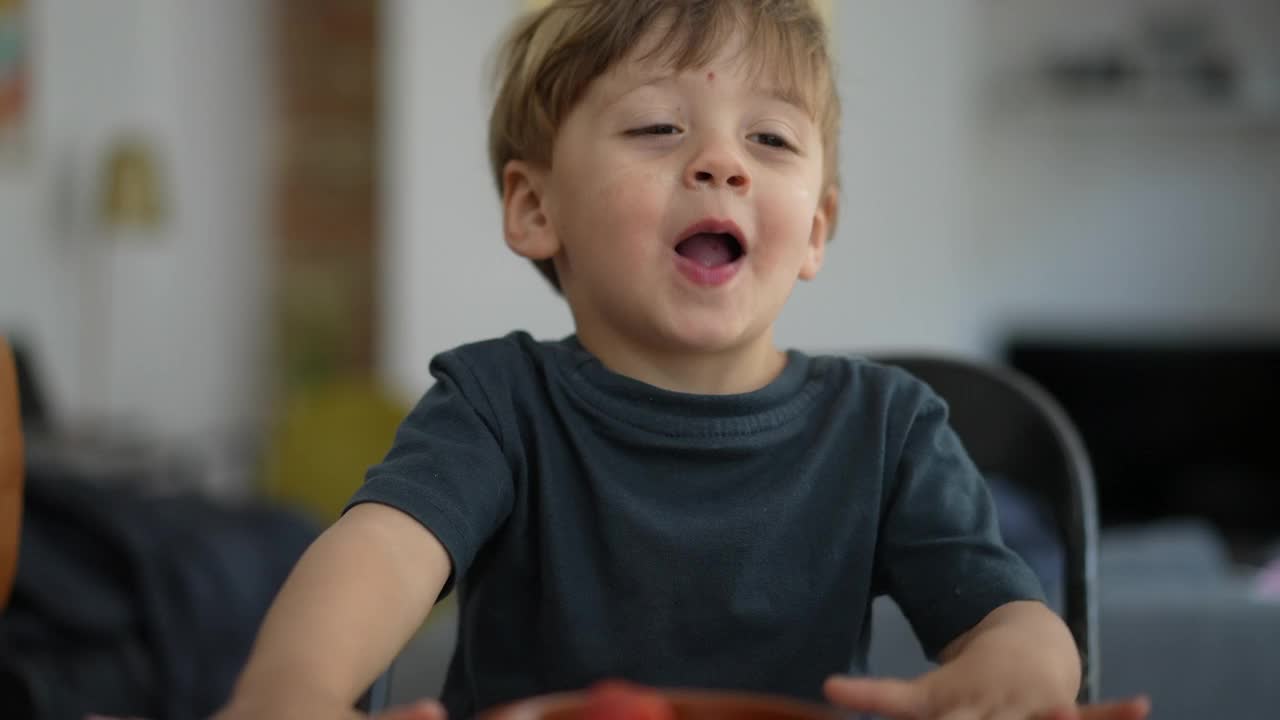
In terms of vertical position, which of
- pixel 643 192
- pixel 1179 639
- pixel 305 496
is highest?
pixel 643 192

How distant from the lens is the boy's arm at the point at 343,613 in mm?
541

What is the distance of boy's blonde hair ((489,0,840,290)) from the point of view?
2.44ft

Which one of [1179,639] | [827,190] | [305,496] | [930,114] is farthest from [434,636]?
[930,114]

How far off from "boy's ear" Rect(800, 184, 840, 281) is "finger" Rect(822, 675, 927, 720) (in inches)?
11.2

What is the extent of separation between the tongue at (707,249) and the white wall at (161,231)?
129 inches

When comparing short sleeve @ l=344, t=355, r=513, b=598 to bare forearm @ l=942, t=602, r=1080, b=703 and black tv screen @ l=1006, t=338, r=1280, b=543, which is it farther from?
black tv screen @ l=1006, t=338, r=1280, b=543

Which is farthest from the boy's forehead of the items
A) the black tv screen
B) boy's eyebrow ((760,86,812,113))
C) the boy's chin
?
the black tv screen

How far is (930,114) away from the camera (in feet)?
13.9

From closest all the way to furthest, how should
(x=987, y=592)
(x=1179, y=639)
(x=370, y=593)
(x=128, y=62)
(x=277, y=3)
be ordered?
(x=370, y=593) < (x=987, y=592) < (x=1179, y=639) < (x=128, y=62) < (x=277, y=3)

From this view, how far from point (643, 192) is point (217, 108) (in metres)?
4.12

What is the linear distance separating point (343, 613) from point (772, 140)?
1.11 ft

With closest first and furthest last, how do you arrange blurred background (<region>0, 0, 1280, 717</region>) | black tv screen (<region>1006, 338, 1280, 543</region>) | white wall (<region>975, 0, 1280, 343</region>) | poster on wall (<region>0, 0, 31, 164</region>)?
poster on wall (<region>0, 0, 31, 164</region>), blurred background (<region>0, 0, 1280, 717</region>), black tv screen (<region>1006, 338, 1280, 543</region>), white wall (<region>975, 0, 1280, 343</region>)

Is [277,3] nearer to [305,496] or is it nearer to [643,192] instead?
[305,496]

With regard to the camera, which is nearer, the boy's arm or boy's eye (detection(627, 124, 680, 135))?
the boy's arm
